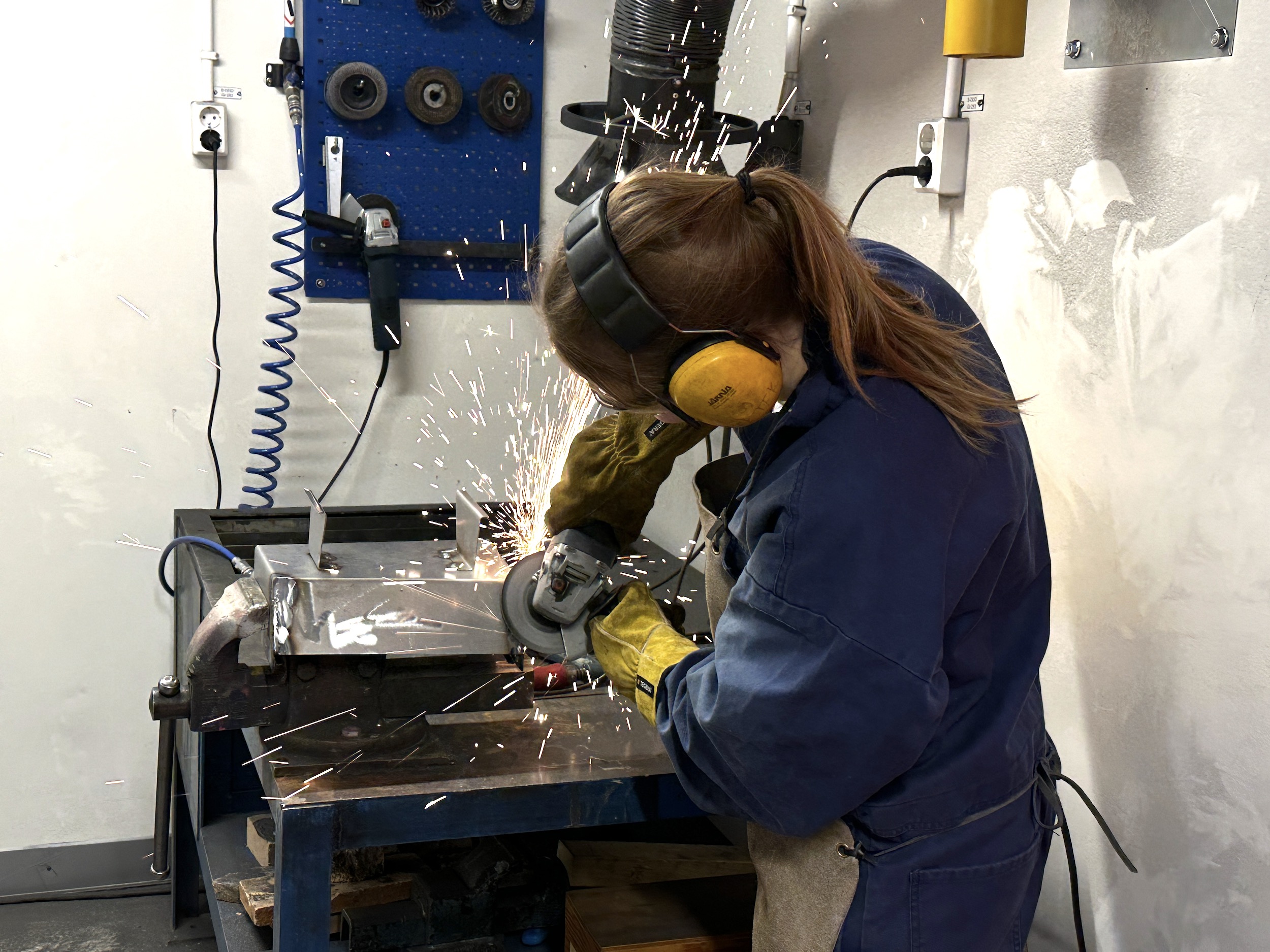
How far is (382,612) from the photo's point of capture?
1.55 m

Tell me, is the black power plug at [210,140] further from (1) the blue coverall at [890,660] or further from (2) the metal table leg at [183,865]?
(1) the blue coverall at [890,660]

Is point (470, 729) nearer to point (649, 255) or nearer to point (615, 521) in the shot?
point (615, 521)

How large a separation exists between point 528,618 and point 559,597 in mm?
70

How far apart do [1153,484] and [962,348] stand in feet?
1.40

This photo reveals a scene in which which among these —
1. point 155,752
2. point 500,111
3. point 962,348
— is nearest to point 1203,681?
point 962,348

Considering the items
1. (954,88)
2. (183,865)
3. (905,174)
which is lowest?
(183,865)

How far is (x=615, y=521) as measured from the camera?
5.55 ft

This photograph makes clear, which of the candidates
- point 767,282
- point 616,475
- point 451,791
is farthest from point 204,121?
point 767,282

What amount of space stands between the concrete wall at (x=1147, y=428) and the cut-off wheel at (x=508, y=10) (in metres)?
1.24

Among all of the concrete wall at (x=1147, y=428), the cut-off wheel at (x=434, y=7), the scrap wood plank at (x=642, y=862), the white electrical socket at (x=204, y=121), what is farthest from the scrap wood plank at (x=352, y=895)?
the cut-off wheel at (x=434, y=7)

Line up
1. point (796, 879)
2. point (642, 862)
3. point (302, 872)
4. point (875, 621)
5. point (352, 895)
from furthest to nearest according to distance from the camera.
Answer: point (642, 862) < point (352, 895) < point (302, 872) < point (796, 879) < point (875, 621)

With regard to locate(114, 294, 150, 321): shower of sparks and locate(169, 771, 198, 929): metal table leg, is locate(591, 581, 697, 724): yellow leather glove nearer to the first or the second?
locate(169, 771, 198, 929): metal table leg

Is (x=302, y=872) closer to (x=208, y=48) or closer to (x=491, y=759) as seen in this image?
(x=491, y=759)

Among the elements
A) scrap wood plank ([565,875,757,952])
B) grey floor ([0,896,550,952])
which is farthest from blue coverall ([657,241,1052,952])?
grey floor ([0,896,550,952])
